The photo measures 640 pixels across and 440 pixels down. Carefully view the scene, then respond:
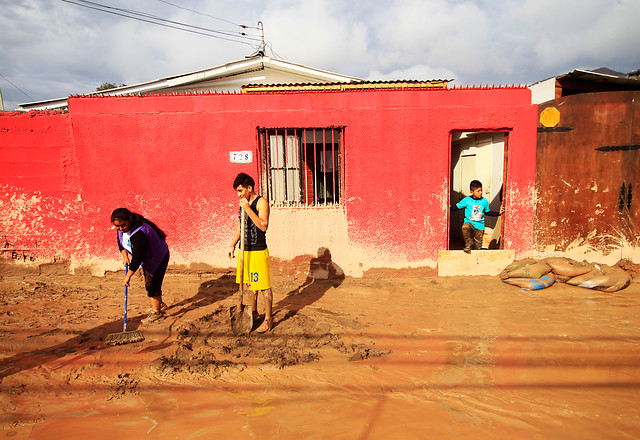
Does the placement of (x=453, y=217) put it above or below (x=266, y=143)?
below

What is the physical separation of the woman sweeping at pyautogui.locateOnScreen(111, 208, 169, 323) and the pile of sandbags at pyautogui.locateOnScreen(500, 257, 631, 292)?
521 centimetres

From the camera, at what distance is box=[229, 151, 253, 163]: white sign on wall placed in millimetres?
5824

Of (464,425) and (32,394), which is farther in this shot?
(32,394)

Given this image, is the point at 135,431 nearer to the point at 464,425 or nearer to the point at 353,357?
the point at 353,357

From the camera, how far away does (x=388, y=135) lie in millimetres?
5801

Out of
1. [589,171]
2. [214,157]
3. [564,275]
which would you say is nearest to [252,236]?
[214,157]

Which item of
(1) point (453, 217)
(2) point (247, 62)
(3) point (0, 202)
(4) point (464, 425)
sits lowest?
(4) point (464, 425)

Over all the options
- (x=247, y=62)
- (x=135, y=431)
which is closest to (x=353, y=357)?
(x=135, y=431)

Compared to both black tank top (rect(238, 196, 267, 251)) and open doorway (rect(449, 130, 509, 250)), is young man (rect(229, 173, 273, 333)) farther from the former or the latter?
open doorway (rect(449, 130, 509, 250))

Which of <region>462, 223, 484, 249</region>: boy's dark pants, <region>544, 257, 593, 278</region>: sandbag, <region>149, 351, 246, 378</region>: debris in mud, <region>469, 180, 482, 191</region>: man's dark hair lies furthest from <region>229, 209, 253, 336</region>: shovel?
<region>544, 257, 593, 278</region>: sandbag

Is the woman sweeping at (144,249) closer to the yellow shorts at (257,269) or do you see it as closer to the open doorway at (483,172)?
the yellow shorts at (257,269)

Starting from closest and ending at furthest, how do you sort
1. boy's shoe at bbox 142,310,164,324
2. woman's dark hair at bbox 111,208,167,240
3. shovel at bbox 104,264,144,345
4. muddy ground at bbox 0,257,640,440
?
muddy ground at bbox 0,257,640,440
shovel at bbox 104,264,144,345
woman's dark hair at bbox 111,208,167,240
boy's shoe at bbox 142,310,164,324

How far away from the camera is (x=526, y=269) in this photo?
562 cm

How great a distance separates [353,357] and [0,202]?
20.6 feet
